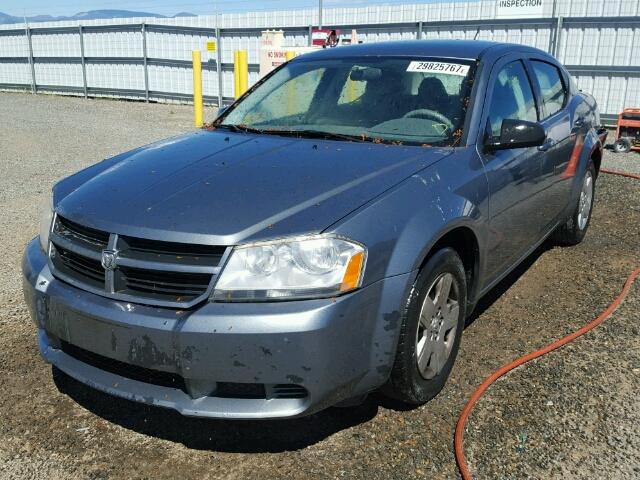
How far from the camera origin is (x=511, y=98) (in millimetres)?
3982

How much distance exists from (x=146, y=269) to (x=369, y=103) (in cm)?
181

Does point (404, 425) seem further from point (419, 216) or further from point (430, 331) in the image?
point (419, 216)

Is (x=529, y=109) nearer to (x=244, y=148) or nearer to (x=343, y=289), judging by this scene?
(x=244, y=148)

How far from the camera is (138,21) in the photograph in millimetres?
19594

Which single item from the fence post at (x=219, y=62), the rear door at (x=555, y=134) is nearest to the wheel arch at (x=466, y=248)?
the rear door at (x=555, y=134)

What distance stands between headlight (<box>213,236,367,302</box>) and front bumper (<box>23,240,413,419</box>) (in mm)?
42

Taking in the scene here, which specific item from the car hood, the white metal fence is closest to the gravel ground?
the car hood

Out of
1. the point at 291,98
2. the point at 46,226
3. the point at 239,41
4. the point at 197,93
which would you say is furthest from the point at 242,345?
the point at 239,41

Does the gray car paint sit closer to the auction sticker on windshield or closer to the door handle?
the auction sticker on windshield

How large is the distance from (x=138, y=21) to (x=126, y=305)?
62.7ft

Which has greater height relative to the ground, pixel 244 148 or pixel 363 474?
pixel 244 148

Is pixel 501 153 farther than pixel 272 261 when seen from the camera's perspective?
Yes

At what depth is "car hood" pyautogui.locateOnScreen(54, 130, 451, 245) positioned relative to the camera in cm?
247

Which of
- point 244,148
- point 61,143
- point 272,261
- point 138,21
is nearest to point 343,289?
point 272,261
